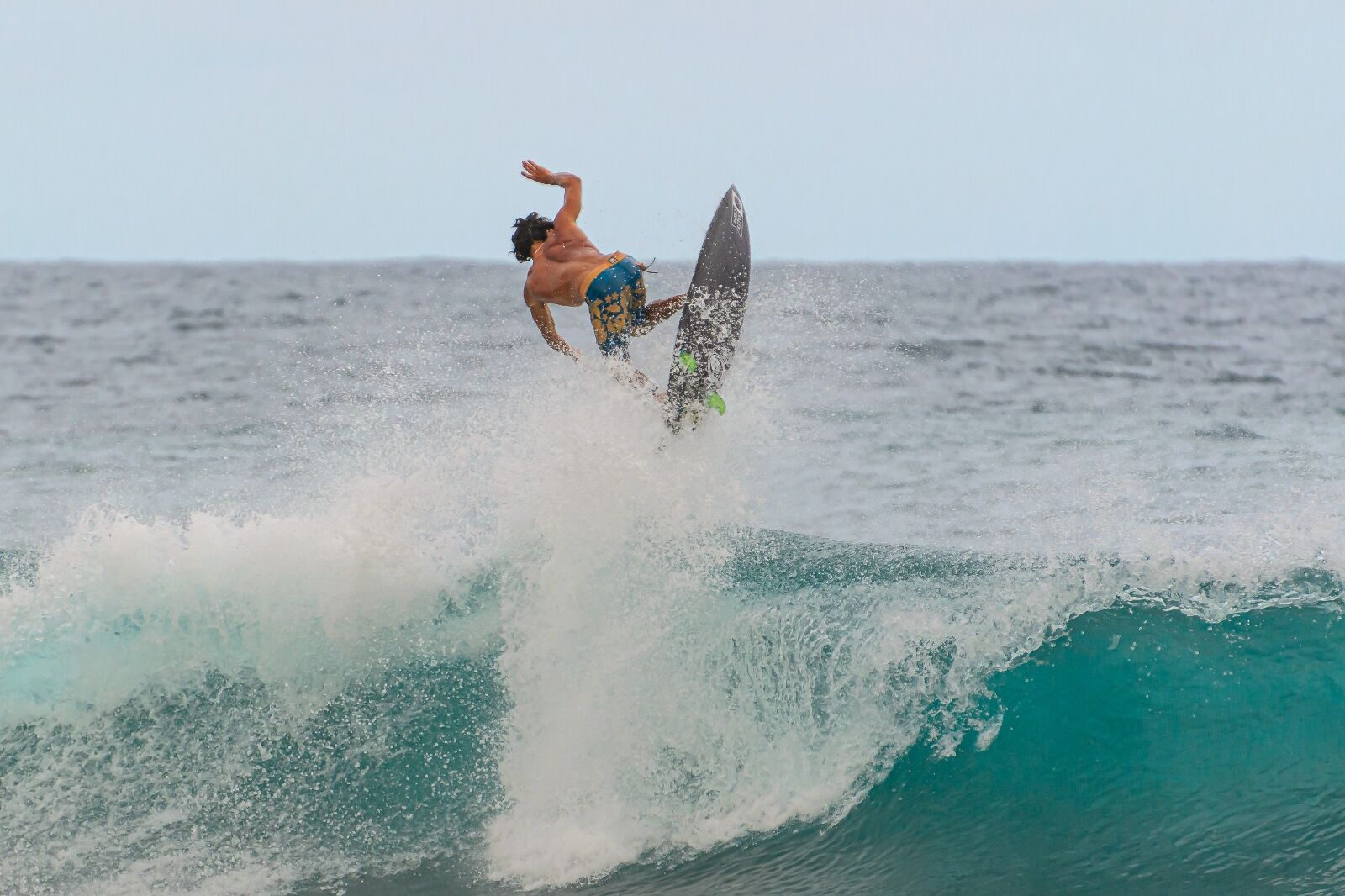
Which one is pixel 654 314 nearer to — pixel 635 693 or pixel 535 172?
pixel 535 172

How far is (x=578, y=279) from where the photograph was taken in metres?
6.17

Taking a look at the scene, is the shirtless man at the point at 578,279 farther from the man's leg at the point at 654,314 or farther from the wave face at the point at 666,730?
the wave face at the point at 666,730

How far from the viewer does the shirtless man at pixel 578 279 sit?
613 cm

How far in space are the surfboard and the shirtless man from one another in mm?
222

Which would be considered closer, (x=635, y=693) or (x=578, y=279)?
(x=635, y=693)

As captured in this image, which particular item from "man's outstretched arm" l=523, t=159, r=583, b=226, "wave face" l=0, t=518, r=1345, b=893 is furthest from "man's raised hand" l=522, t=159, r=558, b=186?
"wave face" l=0, t=518, r=1345, b=893

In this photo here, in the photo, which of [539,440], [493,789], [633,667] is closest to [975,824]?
[633,667]

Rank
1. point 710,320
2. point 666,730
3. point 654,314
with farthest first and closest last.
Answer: point 654,314 → point 710,320 → point 666,730

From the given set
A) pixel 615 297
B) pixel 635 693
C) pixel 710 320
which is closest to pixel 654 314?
pixel 615 297

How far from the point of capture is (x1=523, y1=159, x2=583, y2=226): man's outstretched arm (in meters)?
6.02

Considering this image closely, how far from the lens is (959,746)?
593cm

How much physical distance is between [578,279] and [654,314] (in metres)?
0.46

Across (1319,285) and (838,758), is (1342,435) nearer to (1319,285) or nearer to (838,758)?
(838,758)

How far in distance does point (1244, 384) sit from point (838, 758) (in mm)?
19271
